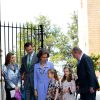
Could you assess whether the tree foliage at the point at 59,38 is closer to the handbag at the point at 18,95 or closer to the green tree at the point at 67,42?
the green tree at the point at 67,42

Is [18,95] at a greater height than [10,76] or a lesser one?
lesser

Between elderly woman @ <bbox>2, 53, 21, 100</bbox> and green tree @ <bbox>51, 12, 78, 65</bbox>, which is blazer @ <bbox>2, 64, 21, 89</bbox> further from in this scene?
green tree @ <bbox>51, 12, 78, 65</bbox>

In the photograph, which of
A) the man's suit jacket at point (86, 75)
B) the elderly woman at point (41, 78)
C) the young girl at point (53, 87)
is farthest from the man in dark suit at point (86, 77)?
the elderly woman at point (41, 78)

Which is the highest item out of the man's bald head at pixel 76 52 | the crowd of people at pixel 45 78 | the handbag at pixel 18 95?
the man's bald head at pixel 76 52

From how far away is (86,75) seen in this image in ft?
33.9

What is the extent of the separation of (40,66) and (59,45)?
5238 cm

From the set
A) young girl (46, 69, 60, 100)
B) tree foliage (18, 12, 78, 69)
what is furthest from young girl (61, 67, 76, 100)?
tree foliage (18, 12, 78, 69)

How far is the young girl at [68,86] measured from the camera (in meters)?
10.7

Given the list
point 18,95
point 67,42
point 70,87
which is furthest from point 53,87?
point 67,42

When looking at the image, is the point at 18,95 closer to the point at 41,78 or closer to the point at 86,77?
the point at 41,78

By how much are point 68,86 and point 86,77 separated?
559 millimetres

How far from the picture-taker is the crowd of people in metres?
10.3

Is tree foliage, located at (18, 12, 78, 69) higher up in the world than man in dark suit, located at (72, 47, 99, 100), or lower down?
higher up

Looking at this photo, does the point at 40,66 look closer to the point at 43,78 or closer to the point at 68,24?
the point at 43,78
